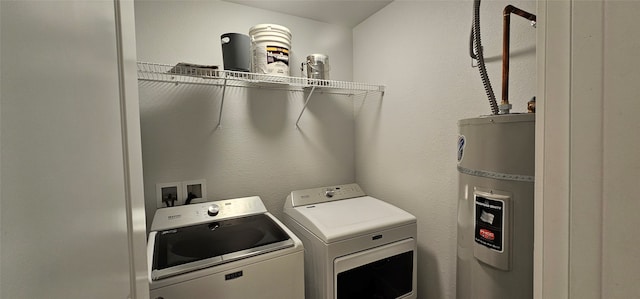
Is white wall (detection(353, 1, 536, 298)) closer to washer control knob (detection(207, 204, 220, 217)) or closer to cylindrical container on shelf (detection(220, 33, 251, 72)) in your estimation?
cylindrical container on shelf (detection(220, 33, 251, 72))

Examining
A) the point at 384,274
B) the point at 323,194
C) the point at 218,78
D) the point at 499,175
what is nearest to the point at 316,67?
the point at 218,78

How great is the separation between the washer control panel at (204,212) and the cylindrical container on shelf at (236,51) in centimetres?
86

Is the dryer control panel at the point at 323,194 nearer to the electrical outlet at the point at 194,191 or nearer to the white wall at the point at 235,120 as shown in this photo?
the white wall at the point at 235,120

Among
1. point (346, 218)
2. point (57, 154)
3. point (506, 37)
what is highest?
point (506, 37)

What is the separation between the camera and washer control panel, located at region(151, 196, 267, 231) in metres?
1.42

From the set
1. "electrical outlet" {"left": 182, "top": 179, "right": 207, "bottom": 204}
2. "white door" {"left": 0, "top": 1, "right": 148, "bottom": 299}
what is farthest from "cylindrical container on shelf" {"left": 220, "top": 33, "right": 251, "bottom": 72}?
"white door" {"left": 0, "top": 1, "right": 148, "bottom": 299}

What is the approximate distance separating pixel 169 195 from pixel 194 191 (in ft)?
0.48

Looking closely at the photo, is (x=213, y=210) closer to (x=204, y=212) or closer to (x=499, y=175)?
(x=204, y=212)

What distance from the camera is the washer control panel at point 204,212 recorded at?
1.42 metres

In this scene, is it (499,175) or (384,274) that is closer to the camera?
(499,175)

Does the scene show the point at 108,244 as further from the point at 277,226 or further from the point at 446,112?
the point at 446,112

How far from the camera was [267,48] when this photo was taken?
1.50m

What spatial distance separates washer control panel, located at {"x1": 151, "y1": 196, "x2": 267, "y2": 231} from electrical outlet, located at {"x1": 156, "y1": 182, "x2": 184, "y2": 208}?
0.09 m

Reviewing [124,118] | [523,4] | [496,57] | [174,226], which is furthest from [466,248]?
[174,226]
